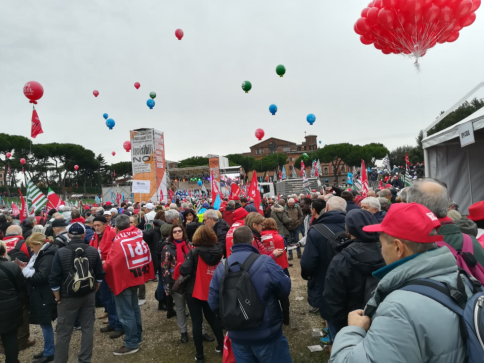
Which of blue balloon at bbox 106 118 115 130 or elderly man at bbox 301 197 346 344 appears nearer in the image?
elderly man at bbox 301 197 346 344

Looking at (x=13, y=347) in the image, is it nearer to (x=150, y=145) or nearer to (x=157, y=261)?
(x=157, y=261)

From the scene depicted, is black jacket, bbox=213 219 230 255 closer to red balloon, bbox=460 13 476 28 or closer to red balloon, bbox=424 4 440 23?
red balloon, bbox=424 4 440 23

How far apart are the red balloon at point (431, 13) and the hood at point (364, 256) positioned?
25.6ft

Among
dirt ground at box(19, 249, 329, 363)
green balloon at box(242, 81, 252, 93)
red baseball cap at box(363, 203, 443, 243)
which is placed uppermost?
green balloon at box(242, 81, 252, 93)

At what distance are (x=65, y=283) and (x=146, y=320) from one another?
7.50ft

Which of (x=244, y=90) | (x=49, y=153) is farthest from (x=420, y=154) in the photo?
(x=49, y=153)

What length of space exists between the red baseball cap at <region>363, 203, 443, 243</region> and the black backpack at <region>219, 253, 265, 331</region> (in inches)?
58.3

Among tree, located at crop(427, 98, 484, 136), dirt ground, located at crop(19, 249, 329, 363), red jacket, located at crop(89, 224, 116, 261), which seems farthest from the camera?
tree, located at crop(427, 98, 484, 136)

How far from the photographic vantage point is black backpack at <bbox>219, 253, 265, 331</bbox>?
8.61ft

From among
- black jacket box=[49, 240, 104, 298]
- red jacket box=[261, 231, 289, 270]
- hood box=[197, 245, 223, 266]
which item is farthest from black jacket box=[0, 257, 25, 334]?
red jacket box=[261, 231, 289, 270]

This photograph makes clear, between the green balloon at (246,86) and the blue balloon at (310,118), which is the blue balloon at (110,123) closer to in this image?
the green balloon at (246,86)

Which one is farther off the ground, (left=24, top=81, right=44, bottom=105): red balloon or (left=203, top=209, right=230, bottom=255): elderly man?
(left=24, top=81, right=44, bottom=105): red balloon

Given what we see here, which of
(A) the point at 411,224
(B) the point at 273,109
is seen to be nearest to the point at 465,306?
(A) the point at 411,224

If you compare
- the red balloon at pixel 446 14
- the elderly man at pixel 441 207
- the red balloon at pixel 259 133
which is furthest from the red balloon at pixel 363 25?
the red balloon at pixel 259 133
